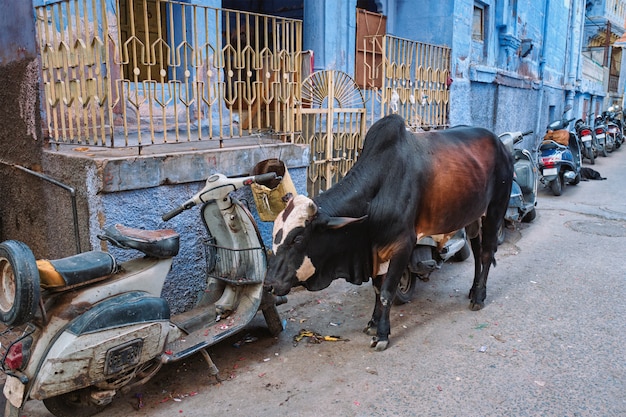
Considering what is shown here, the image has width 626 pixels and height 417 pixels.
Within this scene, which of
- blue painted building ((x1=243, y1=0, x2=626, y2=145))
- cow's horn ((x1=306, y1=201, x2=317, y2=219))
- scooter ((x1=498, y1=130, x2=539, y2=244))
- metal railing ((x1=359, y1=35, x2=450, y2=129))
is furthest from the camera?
blue painted building ((x1=243, y1=0, x2=626, y2=145))

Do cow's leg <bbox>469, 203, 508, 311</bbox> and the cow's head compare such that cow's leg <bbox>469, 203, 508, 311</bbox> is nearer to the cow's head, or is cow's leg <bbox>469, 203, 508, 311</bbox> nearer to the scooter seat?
the cow's head

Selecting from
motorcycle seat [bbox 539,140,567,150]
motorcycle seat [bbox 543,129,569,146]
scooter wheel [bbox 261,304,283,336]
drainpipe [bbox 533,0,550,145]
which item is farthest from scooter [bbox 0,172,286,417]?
drainpipe [bbox 533,0,550,145]

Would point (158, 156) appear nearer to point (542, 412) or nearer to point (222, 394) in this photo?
point (222, 394)

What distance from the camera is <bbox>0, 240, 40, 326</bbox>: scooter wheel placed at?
8.59ft

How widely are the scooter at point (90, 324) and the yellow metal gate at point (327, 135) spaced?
2777mm

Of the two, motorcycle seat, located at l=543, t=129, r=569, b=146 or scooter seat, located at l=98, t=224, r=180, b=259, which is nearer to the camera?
scooter seat, located at l=98, t=224, r=180, b=259

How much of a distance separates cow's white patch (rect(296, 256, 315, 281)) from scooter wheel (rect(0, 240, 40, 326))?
1.64 metres

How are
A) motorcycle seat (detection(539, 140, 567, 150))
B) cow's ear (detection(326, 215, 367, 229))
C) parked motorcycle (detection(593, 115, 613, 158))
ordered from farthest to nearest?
parked motorcycle (detection(593, 115, 613, 158)) < motorcycle seat (detection(539, 140, 567, 150)) < cow's ear (detection(326, 215, 367, 229))

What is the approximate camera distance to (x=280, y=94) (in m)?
5.45

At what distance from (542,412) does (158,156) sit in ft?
10.5

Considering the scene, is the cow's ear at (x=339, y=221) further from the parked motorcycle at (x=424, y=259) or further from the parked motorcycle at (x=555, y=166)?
the parked motorcycle at (x=555, y=166)

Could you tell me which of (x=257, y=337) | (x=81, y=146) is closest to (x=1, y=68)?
(x=81, y=146)

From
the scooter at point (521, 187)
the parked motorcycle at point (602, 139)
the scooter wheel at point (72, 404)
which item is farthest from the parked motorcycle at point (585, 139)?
the scooter wheel at point (72, 404)

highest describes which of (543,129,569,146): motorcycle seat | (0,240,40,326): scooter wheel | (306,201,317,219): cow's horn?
(543,129,569,146): motorcycle seat
